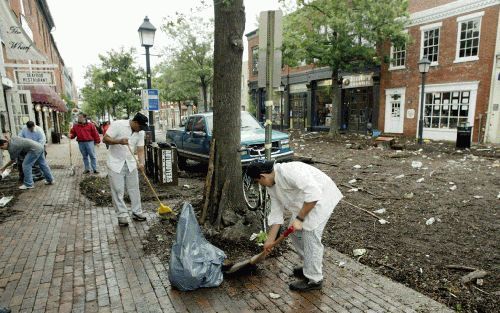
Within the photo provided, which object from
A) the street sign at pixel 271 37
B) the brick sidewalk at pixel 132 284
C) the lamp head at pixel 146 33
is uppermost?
the lamp head at pixel 146 33

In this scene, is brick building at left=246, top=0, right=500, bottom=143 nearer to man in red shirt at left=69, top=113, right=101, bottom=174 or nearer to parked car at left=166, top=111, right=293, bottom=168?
parked car at left=166, top=111, right=293, bottom=168

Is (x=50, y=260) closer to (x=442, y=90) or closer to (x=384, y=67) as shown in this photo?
(x=442, y=90)

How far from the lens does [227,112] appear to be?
459cm

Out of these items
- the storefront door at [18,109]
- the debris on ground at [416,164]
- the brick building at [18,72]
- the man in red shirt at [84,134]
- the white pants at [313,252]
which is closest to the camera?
the white pants at [313,252]

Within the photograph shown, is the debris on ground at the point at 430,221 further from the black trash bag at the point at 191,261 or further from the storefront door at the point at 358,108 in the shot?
the storefront door at the point at 358,108

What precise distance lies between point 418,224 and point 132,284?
419cm

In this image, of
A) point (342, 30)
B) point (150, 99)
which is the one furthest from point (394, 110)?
point (150, 99)

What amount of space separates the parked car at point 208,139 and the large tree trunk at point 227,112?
2966mm

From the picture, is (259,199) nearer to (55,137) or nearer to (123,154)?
(123,154)

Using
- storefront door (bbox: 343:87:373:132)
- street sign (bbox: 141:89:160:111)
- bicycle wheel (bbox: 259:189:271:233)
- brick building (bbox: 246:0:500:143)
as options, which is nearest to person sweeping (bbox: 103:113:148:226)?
bicycle wheel (bbox: 259:189:271:233)

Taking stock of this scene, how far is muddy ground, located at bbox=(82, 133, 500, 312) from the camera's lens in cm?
348

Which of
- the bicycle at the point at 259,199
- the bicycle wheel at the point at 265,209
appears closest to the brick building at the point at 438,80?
the bicycle at the point at 259,199

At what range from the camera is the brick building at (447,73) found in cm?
1427

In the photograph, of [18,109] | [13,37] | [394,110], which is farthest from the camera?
[394,110]
